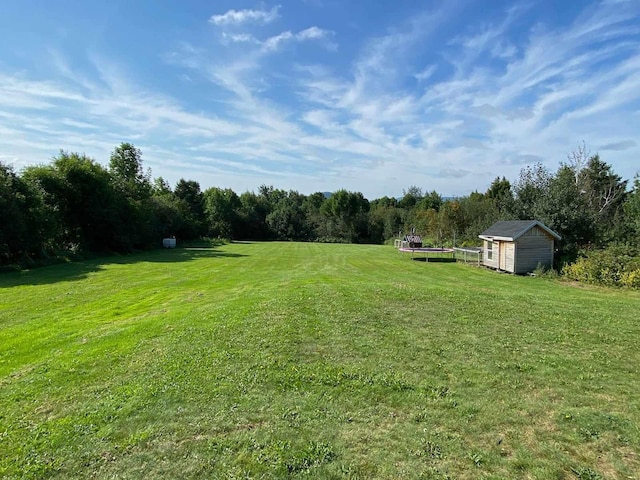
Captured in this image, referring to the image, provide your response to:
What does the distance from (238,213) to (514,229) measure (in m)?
38.8

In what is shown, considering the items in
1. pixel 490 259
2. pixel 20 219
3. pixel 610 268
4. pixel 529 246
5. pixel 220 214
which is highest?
pixel 220 214

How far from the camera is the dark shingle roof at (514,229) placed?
15.4m

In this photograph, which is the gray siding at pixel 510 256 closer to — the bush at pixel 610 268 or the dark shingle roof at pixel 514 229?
the dark shingle roof at pixel 514 229

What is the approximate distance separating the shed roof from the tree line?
1.42 meters

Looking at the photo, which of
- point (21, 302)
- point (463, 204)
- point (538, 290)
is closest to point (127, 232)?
point (21, 302)

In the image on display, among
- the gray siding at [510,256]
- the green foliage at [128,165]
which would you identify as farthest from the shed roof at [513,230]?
the green foliage at [128,165]

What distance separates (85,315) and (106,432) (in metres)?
4.91

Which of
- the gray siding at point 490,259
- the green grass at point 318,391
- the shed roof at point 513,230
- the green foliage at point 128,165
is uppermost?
the green foliage at point 128,165

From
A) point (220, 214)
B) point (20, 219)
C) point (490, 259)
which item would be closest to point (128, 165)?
point (220, 214)

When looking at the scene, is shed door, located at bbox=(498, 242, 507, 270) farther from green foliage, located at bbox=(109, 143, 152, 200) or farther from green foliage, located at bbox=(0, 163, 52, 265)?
green foliage, located at bbox=(109, 143, 152, 200)

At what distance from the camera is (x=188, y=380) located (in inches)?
162

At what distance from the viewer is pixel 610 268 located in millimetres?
12438

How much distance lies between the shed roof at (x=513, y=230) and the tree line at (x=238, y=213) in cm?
142

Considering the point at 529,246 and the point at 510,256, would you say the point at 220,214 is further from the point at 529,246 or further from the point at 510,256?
the point at 529,246
